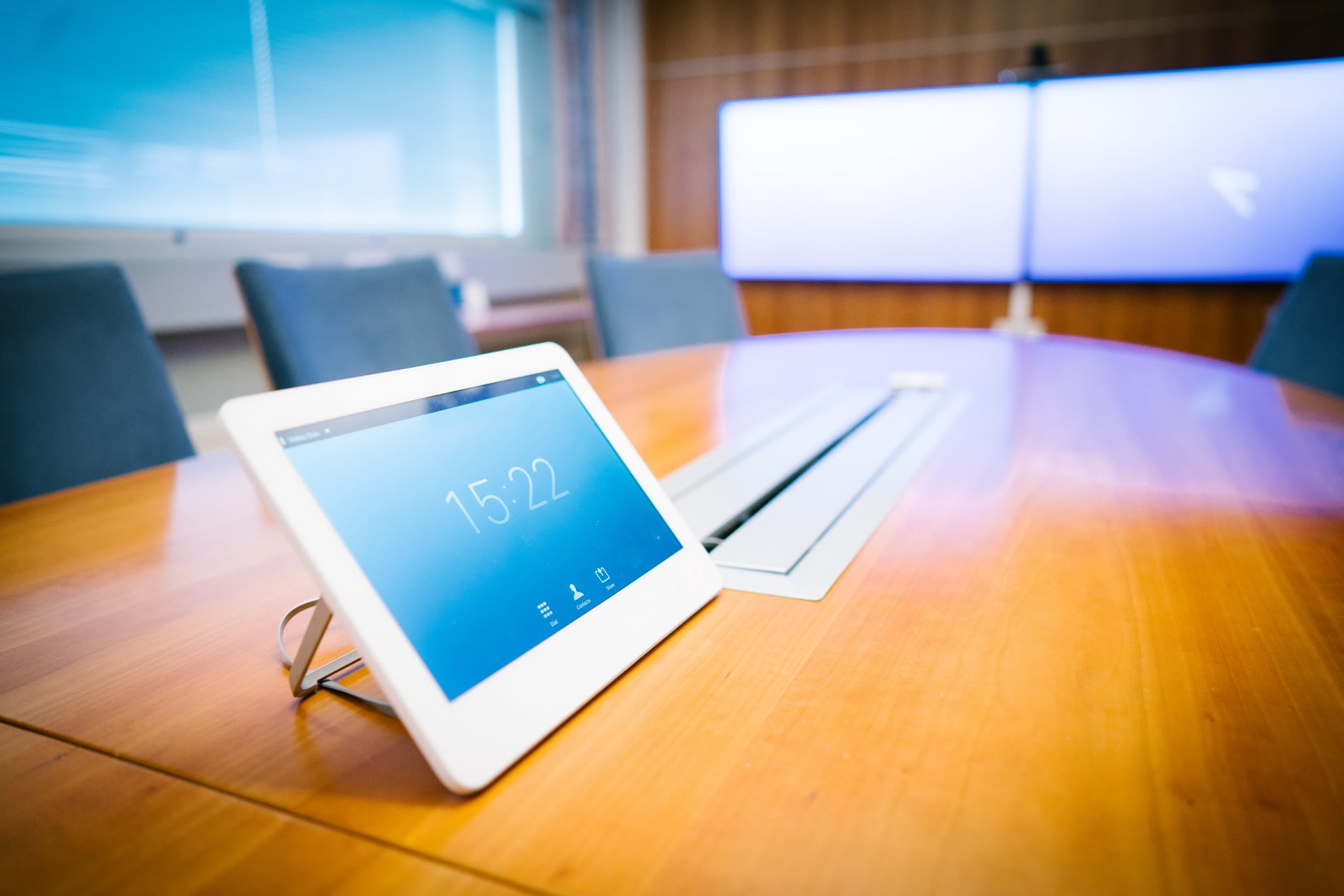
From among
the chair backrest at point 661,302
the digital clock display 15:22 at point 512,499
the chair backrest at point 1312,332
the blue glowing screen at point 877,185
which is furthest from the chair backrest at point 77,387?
the blue glowing screen at point 877,185

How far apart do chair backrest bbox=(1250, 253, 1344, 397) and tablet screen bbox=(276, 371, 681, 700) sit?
6.11 ft

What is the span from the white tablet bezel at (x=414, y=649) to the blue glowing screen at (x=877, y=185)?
3986mm

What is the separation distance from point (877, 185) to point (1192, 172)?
4.52 feet

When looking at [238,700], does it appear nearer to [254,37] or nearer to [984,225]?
[254,37]

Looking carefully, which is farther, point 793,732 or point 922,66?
point 922,66

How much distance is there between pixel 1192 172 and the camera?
12.2 feet

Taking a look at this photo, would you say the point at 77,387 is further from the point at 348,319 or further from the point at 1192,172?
the point at 1192,172

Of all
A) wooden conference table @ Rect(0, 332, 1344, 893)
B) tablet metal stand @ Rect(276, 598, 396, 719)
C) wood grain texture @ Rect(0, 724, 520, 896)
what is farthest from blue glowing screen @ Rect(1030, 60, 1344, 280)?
wood grain texture @ Rect(0, 724, 520, 896)

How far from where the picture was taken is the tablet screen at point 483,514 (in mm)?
486

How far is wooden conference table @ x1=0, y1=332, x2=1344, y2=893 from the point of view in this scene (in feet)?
1.33

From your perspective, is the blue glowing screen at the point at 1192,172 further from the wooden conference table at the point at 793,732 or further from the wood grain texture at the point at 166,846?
the wood grain texture at the point at 166,846

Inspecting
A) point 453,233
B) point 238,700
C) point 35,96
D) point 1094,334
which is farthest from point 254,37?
point 1094,334

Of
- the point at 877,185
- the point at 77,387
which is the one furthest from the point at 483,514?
the point at 877,185

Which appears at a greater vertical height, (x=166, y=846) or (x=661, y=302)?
(x=661, y=302)
